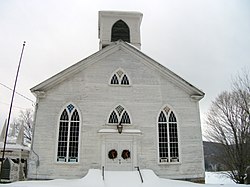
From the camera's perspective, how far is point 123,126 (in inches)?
538

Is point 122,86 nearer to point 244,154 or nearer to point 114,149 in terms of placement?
point 114,149

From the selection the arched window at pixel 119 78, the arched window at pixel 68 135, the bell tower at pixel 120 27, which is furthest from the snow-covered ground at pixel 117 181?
the bell tower at pixel 120 27

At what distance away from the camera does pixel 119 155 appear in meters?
13.3

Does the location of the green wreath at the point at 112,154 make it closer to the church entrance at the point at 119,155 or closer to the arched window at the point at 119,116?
the church entrance at the point at 119,155

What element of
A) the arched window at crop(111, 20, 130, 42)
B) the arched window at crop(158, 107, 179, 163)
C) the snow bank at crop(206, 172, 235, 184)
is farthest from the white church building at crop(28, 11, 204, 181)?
the snow bank at crop(206, 172, 235, 184)

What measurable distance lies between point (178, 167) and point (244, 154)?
36.6 ft

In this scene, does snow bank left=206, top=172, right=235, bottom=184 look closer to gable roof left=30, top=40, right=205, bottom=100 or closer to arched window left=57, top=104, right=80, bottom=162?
gable roof left=30, top=40, right=205, bottom=100

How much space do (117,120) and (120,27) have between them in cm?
889

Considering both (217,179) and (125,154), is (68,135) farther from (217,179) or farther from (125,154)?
(217,179)

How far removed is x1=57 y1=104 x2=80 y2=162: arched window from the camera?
13039 millimetres

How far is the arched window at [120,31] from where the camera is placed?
63.1 feet

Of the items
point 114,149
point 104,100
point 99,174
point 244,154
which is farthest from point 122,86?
point 244,154

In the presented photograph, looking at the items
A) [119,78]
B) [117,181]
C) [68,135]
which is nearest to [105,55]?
[119,78]

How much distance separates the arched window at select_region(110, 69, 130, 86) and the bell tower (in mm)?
4981
